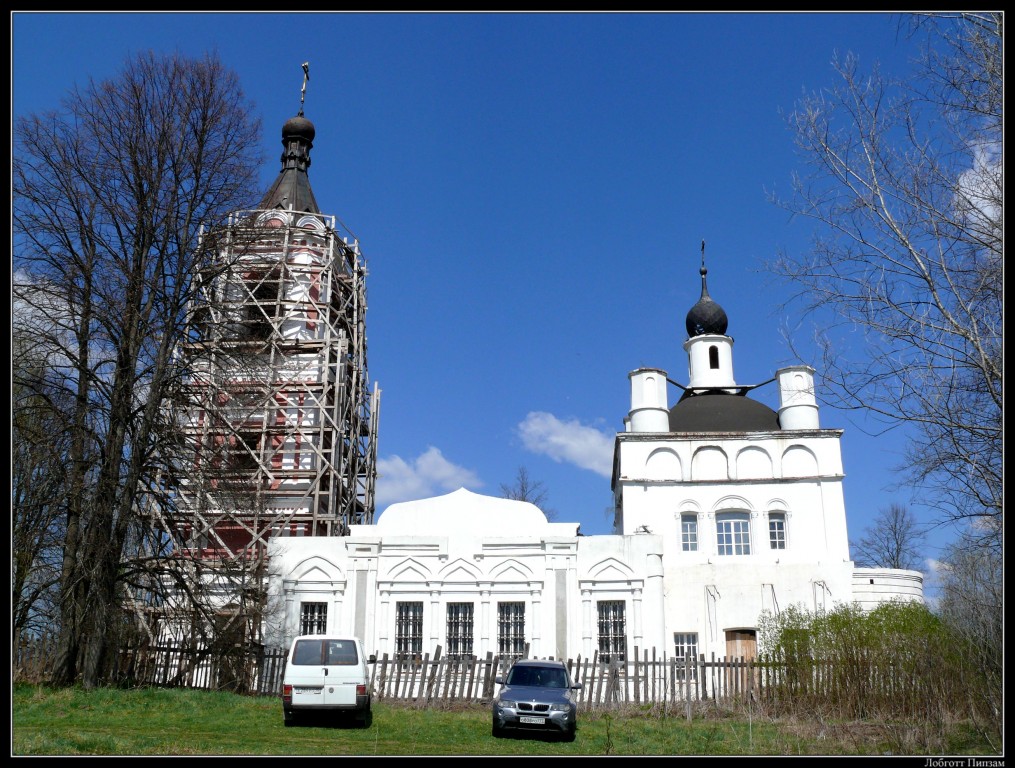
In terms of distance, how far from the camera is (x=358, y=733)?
13.2m

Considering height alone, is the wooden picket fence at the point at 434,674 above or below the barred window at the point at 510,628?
below

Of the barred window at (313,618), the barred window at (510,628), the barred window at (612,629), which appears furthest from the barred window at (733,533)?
the barred window at (313,618)

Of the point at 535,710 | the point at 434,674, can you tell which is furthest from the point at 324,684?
the point at 434,674

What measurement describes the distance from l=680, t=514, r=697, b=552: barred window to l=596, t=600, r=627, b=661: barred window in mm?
5101

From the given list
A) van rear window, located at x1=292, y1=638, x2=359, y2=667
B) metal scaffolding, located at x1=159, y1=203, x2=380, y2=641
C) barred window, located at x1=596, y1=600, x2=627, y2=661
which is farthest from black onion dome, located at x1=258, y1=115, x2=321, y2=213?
van rear window, located at x1=292, y1=638, x2=359, y2=667

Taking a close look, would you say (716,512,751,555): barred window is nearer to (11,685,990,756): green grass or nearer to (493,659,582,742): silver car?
(11,685,990,756): green grass

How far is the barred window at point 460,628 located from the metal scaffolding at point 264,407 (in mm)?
4878

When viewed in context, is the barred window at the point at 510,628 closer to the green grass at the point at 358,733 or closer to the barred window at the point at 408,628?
the barred window at the point at 408,628


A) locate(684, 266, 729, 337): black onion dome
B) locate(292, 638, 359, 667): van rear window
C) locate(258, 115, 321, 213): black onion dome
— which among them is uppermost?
locate(258, 115, 321, 213): black onion dome

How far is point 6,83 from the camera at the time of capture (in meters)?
9.59

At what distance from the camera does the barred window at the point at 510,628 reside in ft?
73.9

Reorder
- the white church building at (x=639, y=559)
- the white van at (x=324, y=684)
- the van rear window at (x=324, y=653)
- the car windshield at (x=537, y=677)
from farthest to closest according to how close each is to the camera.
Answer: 1. the white church building at (x=639, y=559)
2. the car windshield at (x=537, y=677)
3. the van rear window at (x=324, y=653)
4. the white van at (x=324, y=684)

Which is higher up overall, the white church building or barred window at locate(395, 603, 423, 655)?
the white church building

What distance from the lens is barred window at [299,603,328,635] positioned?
23.1m
